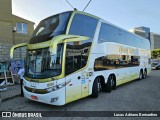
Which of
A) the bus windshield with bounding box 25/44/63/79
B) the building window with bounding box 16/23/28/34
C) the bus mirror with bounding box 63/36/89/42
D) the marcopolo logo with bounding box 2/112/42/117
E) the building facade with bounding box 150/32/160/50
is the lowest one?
the marcopolo logo with bounding box 2/112/42/117

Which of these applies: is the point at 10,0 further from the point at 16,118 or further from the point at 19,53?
the point at 16,118

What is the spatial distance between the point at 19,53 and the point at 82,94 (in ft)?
30.7

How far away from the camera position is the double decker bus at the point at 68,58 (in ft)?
20.2

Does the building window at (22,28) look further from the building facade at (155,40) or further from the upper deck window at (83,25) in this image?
the building facade at (155,40)

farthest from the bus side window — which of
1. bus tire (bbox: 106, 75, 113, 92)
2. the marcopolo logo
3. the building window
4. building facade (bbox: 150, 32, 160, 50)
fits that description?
building facade (bbox: 150, 32, 160, 50)

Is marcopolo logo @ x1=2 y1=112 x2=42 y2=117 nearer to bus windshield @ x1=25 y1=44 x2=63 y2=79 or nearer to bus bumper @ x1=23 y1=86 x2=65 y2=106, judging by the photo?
bus bumper @ x1=23 y1=86 x2=65 y2=106

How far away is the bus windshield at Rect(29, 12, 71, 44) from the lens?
6.62 meters

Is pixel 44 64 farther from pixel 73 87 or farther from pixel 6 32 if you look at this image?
pixel 6 32

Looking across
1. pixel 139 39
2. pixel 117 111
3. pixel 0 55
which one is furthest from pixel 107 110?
pixel 0 55

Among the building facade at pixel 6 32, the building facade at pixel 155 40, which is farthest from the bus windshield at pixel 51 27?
the building facade at pixel 155 40

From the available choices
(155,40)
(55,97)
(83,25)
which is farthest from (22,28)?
(155,40)

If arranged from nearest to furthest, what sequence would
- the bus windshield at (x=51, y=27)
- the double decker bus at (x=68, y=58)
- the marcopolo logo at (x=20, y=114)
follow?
the marcopolo logo at (x=20, y=114) < the double decker bus at (x=68, y=58) < the bus windshield at (x=51, y=27)

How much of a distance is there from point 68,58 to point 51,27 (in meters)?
1.48

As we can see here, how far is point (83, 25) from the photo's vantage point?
7551 millimetres
